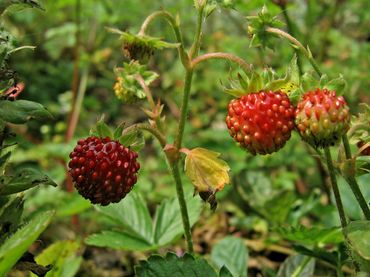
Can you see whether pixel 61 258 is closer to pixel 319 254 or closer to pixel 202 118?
pixel 319 254

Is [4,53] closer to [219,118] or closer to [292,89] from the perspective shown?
[292,89]

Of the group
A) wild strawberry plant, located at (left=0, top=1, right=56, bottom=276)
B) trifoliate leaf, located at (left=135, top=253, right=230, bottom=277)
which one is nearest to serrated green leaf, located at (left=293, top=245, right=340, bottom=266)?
trifoliate leaf, located at (left=135, top=253, right=230, bottom=277)

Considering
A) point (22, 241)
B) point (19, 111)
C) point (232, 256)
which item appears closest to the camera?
point (22, 241)

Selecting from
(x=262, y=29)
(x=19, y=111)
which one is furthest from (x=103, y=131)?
(x=262, y=29)

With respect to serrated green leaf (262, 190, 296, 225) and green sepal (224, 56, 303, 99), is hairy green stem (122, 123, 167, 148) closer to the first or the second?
green sepal (224, 56, 303, 99)

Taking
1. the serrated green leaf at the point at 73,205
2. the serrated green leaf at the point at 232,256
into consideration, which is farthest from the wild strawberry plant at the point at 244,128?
the serrated green leaf at the point at 73,205
